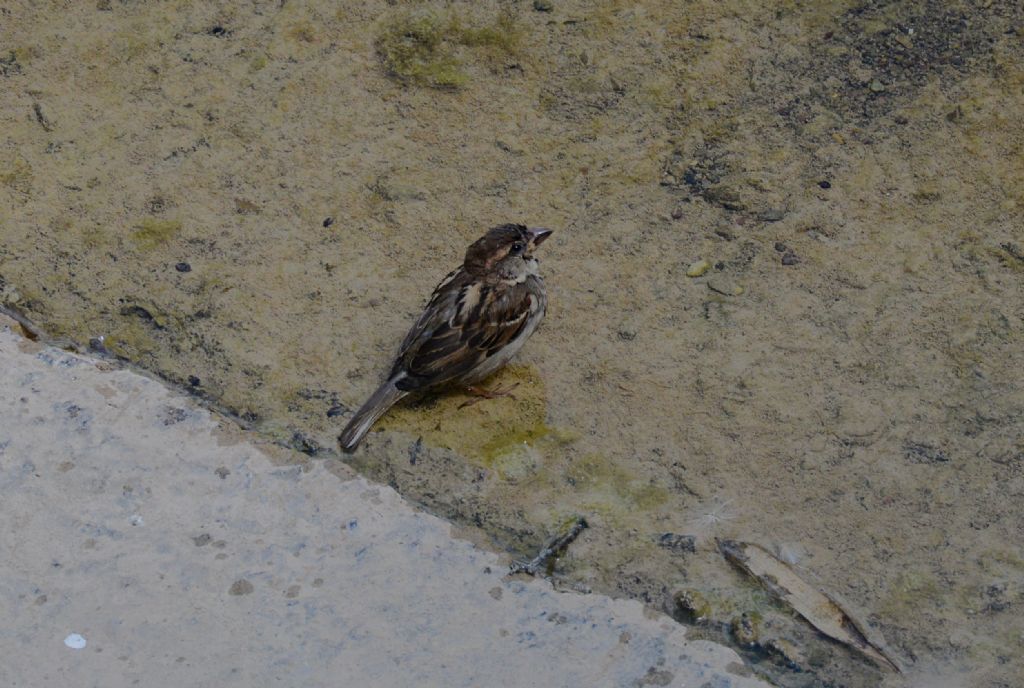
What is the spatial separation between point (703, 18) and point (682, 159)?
99 centimetres

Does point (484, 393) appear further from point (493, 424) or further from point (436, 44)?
point (436, 44)

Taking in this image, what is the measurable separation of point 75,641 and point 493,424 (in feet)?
5.08

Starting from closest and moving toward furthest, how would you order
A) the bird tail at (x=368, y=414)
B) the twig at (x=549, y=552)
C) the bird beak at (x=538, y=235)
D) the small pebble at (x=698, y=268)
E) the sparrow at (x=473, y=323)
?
the twig at (x=549, y=552) → the bird tail at (x=368, y=414) → the sparrow at (x=473, y=323) → the bird beak at (x=538, y=235) → the small pebble at (x=698, y=268)

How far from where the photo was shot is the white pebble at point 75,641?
361 centimetres

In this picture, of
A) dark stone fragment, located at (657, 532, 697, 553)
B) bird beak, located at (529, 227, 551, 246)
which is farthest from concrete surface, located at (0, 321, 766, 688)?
bird beak, located at (529, 227, 551, 246)

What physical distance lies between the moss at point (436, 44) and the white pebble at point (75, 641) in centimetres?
312

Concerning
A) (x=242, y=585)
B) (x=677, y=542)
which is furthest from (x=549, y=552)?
(x=242, y=585)

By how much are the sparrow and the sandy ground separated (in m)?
0.13

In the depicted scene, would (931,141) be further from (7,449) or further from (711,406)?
(7,449)

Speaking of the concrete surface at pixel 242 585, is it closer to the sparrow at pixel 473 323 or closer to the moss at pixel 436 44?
the sparrow at pixel 473 323

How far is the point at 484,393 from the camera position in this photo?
4590mm

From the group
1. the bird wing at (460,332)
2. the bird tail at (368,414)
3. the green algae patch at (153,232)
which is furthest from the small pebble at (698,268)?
the green algae patch at (153,232)

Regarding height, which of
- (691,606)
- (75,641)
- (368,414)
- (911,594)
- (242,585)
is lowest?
(75,641)

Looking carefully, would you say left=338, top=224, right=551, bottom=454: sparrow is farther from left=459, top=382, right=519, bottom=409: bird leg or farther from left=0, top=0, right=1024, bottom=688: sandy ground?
left=0, top=0, right=1024, bottom=688: sandy ground
